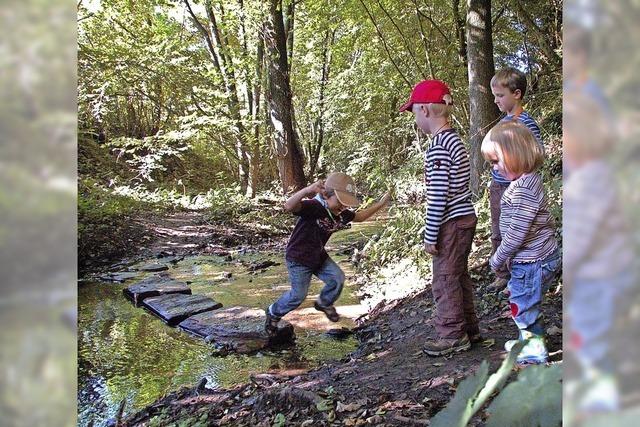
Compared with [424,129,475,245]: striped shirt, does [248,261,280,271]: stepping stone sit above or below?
below

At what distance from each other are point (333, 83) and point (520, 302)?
1435cm

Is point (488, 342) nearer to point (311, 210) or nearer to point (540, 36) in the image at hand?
point (311, 210)

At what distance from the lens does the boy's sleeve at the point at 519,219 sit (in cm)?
282

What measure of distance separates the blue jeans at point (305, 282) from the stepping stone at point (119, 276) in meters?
3.56

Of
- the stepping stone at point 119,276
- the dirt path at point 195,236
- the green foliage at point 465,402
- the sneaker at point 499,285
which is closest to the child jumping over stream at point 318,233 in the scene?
the sneaker at point 499,285

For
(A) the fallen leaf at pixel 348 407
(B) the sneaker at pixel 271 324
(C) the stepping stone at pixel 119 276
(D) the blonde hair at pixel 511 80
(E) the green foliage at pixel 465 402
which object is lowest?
(A) the fallen leaf at pixel 348 407

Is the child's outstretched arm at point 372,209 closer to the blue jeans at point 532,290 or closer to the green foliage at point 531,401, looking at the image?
the blue jeans at point 532,290

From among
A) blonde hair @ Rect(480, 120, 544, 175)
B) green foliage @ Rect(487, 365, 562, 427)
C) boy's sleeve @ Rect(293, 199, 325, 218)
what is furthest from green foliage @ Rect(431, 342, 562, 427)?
boy's sleeve @ Rect(293, 199, 325, 218)

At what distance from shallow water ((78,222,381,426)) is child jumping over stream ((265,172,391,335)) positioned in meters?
0.39

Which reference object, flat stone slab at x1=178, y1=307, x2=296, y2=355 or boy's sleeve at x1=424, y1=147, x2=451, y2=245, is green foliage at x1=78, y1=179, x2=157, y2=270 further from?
boy's sleeve at x1=424, y1=147, x2=451, y2=245

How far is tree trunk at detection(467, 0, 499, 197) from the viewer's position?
19.0 feet

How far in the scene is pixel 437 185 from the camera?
3209mm
